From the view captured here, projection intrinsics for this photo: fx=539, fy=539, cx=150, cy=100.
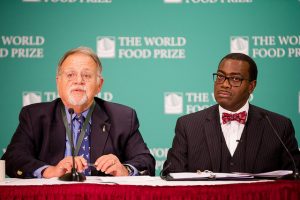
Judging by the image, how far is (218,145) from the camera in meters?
4.20

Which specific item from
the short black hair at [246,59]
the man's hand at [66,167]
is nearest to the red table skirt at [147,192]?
the man's hand at [66,167]

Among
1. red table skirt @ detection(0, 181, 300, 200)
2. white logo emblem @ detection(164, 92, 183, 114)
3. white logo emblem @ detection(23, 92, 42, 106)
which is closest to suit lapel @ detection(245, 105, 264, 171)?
white logo emblem @ detection(164, 92, 183, 114)

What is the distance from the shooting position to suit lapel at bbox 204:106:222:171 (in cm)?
416

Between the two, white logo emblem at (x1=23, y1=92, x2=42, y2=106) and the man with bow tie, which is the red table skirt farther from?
white logo emblem at (x1=23, y1=92, x2=42, y2=106)

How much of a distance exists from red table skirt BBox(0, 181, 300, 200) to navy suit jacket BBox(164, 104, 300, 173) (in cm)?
121

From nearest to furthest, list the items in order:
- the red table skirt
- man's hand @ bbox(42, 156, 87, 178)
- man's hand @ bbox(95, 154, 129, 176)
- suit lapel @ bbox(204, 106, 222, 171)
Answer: the red table skirt, man's hand @ bbox(42, 156, 87, 178), man's hand @ bbox(95, 154, 129, 176), suit lapel @ bbox(204, 106, 222, 171)

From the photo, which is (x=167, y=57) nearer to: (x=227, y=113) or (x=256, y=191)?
(x=227, y=113)

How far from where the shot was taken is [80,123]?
4164 mm

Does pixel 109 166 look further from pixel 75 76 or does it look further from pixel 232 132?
pixel 232 132

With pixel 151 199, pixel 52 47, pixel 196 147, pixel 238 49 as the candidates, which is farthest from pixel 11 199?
pixel 238 49

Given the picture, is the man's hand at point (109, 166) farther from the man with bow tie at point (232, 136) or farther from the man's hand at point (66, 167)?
the man with bow tie at point (232, 136)

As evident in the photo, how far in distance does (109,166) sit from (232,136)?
115 centimetres

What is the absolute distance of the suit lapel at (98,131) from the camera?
4.11m

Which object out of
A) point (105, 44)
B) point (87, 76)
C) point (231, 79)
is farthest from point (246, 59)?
Result: point (105, 44)
